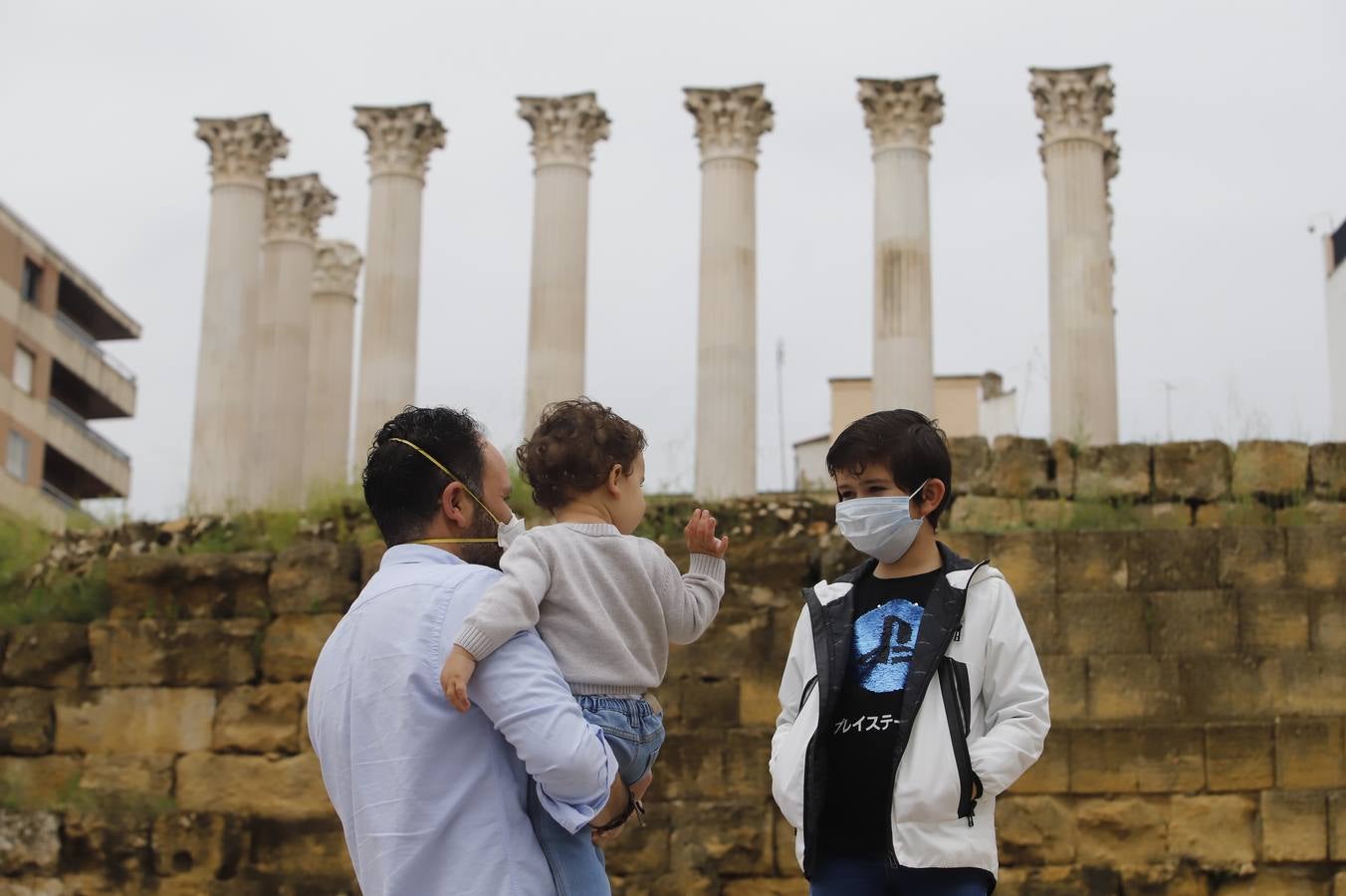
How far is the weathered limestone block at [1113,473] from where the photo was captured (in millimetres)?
14250

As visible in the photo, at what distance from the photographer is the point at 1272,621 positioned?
462 inches

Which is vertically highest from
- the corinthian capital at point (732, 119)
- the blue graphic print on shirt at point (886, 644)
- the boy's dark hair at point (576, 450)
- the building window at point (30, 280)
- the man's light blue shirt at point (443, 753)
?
the building window at point (30, 280)

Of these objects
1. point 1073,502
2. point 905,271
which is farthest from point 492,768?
point 905,271

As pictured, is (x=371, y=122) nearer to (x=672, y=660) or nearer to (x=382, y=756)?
(x=672, y=660)

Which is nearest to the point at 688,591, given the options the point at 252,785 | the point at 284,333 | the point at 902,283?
the point at 252,785

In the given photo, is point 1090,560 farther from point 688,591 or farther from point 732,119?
point 732,119

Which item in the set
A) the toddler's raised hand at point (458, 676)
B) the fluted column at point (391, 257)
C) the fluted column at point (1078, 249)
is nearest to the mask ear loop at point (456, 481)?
the toddler's raised hand at point (458, 676)

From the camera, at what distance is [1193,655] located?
1162cm

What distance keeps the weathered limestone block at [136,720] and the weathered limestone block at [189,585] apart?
2.61 ft

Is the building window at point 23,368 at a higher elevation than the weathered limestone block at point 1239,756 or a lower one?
higher

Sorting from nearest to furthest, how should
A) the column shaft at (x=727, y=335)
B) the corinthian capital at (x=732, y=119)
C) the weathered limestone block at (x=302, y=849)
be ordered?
1. the weathered limestone block at (x=302, y=849)
2. the column shaft at (x=727, y=335)
3. the corinthian capital at (x=732, y=119)

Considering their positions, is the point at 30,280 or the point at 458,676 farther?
the point at 30,280

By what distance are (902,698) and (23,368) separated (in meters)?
47.1

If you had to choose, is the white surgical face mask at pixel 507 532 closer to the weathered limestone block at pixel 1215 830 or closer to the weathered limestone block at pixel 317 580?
the weathered limestone block at pixel 1215 830
